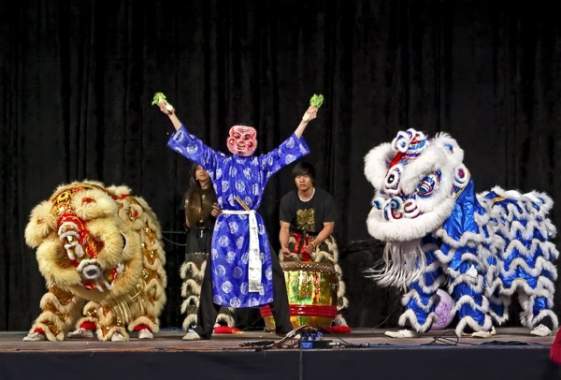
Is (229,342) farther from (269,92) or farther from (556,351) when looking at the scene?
(269,92)

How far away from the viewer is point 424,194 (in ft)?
21.0

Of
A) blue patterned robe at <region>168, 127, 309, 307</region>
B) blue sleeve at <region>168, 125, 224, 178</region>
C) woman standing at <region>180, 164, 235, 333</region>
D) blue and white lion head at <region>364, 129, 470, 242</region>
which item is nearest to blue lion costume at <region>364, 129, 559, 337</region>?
blue and white lion head at <region>364, 129, 470, 242</region>

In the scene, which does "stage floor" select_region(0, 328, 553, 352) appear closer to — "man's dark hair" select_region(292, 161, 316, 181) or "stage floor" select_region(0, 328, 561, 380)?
"stage floor" select_region(0, 328, 561, 380)

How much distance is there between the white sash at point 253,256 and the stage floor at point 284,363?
857mm

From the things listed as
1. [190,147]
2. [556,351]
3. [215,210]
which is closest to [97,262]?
[190,147]

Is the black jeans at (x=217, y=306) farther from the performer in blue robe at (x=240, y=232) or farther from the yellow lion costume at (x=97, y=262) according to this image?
the yellow lion costume at (x=97, y=262)

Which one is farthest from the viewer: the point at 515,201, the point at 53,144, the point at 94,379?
the point at 53,144

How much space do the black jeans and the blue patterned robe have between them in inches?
1.4

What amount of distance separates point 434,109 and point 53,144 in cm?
276

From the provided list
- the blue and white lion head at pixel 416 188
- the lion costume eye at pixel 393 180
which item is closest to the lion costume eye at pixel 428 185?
the blue and white lion head at pixel 416 188

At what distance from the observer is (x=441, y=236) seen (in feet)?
21.1

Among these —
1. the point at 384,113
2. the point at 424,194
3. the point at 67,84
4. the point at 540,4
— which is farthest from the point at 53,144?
the point at 540,4

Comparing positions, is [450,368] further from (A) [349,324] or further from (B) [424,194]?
(A) [349,324]

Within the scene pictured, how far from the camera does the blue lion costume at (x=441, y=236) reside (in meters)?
6.37
